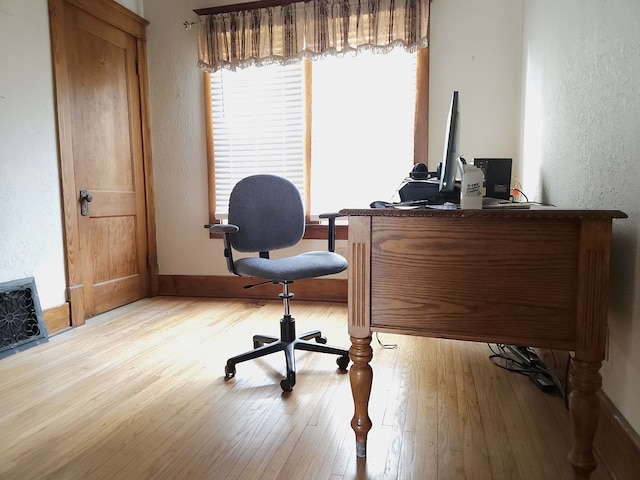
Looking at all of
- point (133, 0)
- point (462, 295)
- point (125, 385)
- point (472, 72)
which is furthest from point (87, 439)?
point (133, 0)

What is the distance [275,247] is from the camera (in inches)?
89.0

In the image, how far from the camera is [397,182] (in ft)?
10.0

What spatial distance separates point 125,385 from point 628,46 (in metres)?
2.19

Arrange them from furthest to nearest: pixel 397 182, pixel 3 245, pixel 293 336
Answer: pixel 397 182
pixel 3 245
pixel 293 336

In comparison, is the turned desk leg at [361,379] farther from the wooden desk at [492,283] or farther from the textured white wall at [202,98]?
the textured white wall at [202,98]

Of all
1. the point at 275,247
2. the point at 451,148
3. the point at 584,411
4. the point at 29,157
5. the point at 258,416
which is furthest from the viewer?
the point at 29,157

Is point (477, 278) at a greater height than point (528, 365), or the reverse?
point (477, 278)

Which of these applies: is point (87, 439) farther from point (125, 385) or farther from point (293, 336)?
point (293, 336)

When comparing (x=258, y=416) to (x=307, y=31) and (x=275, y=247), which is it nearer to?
(x=275, y=247)

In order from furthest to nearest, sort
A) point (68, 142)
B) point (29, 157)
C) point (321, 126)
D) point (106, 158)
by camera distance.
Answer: point (321, 126), point (106, 158), point (68, 142), point (29, 157)

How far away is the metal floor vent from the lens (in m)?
2.20

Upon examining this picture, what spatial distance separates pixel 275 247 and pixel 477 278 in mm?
1362

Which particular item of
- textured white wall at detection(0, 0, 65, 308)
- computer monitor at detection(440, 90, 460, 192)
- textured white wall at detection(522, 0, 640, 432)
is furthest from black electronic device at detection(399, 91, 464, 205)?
textured white wall at detection(0, 0, 65, 308)

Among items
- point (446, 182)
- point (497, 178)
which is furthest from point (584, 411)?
point (497, 178)
